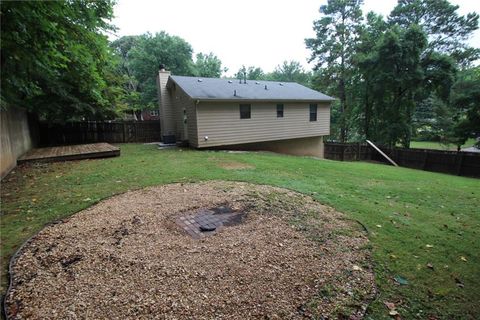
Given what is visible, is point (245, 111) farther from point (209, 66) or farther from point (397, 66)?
point (209, 66)

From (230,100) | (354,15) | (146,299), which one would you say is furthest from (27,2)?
(354,15)

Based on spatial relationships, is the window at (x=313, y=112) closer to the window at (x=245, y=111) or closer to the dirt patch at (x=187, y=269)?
the window at (x=245, y=111)

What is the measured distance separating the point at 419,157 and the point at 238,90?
10.6 meters

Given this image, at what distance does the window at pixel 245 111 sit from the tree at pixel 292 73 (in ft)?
98.6

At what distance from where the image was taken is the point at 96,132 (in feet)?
47.0

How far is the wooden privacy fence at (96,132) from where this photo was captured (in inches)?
513

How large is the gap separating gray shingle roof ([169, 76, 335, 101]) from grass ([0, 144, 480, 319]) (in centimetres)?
406

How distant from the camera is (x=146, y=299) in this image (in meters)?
2.00

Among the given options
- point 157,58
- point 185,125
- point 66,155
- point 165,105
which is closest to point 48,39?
point 66,155

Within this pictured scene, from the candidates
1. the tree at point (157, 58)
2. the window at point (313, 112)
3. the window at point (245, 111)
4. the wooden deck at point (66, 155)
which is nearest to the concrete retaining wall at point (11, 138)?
the wooden deck at point (66, 155)

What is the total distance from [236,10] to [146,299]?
43.4ft

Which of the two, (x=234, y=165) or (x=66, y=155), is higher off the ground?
(x=66, y=155)

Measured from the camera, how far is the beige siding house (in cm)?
1097

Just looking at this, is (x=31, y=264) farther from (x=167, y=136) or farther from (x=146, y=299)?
(x=167, y=136)
